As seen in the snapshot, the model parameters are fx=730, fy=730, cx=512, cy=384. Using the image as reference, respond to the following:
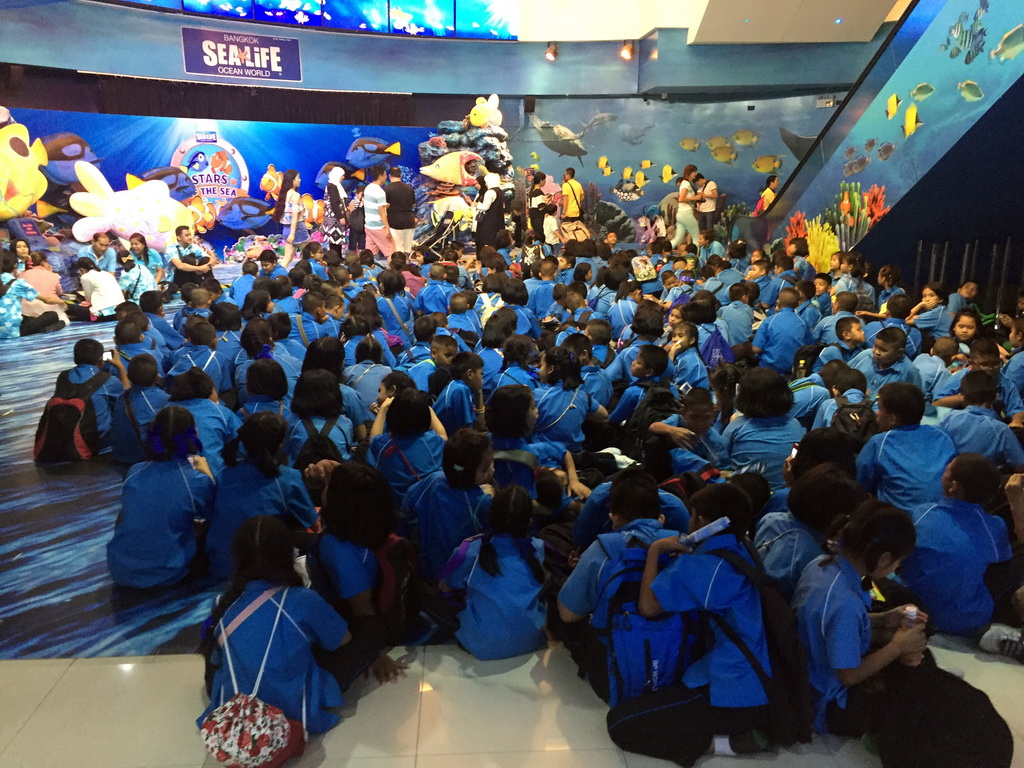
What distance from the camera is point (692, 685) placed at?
233cm

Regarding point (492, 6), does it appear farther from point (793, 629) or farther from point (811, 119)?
point (793, 629)

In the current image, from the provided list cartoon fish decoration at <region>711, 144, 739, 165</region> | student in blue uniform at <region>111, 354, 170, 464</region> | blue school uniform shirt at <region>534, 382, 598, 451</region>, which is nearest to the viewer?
blue school uniform shirt at <region>534, 382, 598, 451</region>

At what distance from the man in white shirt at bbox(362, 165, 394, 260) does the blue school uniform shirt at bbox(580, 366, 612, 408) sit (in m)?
8.52

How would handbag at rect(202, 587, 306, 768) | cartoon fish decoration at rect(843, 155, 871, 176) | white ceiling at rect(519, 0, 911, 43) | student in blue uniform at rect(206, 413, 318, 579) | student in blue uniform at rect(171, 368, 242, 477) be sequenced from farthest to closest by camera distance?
1. white ceiling at rect(519, 0, 911, 43)
2. cartoon fish decoration at rect(843, 155, 871, 176)
3. student in blue uniform at rect(171, 368, 242, 477)
4. student in blue uniform at rect(206, 413, 318, 579)
5. handbag at rect(202, 587, 306, 768)

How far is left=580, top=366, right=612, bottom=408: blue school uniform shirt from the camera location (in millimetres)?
4559

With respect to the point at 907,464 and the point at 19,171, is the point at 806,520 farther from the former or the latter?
the point at 19,171

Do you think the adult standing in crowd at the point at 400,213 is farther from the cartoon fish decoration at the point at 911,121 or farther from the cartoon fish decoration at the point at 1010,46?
the cartoon fish decoration at the point at 1010,46

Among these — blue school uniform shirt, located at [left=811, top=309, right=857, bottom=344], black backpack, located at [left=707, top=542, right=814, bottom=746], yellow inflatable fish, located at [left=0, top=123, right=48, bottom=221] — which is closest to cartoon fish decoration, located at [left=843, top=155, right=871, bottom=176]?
blue school uniform shirt, located at [left=811, top=309, right=857, bottom=344]

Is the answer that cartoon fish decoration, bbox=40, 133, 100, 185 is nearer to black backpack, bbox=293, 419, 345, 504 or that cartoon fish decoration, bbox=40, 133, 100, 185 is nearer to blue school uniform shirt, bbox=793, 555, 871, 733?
black backpack, bbox=293, 419, 345, 504

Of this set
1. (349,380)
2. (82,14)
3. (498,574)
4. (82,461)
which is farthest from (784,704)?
(82,14)

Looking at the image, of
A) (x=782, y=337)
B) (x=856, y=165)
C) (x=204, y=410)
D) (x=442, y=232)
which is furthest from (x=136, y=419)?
(x=442, y=232)

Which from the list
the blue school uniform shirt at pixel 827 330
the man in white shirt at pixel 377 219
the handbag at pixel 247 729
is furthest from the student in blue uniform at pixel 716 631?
the man in white shirt at pixel 377 219

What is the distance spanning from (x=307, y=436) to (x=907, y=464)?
9.37 ft

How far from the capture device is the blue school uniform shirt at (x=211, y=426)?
156 inches
